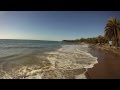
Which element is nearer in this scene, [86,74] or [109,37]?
[86,74]

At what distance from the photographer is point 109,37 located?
10758 millimetres

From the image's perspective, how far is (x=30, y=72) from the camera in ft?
16.8

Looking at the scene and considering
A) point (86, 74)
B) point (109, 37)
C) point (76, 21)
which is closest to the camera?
point (86, 74)

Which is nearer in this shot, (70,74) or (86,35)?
(70,74)

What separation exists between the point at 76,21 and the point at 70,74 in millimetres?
1405
